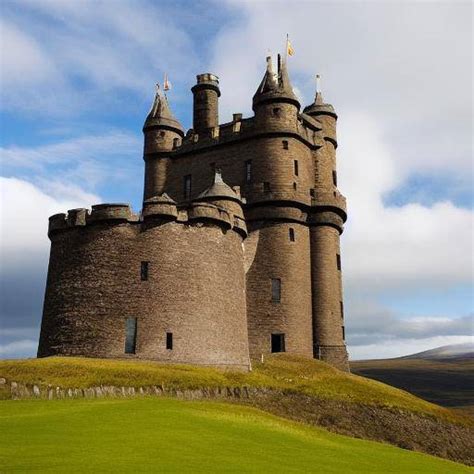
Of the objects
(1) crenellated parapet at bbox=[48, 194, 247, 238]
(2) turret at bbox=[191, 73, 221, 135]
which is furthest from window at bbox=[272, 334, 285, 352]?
(2) turret at bbox=[191, 73, 221, 135]

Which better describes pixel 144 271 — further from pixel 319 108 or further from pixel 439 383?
pixel 439 383

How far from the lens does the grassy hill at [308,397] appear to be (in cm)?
3394

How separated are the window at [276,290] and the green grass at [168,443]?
863 inches

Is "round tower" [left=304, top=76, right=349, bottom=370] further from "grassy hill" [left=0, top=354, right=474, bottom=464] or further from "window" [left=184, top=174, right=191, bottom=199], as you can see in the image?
"window" [left=184, top=174, right=191, bottom=199]

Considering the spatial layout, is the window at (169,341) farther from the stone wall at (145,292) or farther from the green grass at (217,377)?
the green grass at (217,377)

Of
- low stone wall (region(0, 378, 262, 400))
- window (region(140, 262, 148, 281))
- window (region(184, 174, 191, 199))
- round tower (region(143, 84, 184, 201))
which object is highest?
round tower (region(143, 84, 184, 201))

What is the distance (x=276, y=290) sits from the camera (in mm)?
51031

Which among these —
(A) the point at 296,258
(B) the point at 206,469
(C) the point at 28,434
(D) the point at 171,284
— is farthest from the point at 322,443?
(A) the point at 296,258

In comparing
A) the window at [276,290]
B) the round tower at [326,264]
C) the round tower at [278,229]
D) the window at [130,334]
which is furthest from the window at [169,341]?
the round tower at [326,264]

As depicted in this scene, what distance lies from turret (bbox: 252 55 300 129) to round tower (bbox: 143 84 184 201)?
9.08 m

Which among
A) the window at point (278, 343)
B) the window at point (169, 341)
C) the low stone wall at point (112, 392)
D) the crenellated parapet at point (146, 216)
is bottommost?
the low stone wall at point (112, 392)

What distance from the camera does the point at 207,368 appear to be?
40.7 metres

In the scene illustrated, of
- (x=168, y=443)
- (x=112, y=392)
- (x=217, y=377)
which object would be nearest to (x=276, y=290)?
(x=217, y=377)

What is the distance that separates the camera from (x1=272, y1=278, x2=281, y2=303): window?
50812 millimetres
